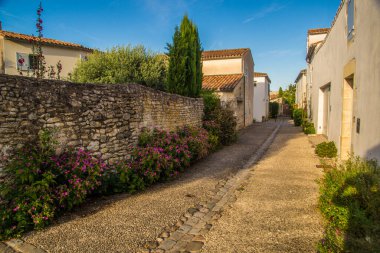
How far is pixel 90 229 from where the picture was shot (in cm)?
373

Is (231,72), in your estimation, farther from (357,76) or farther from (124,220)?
(124,220)

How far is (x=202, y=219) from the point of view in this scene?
13.7 ft

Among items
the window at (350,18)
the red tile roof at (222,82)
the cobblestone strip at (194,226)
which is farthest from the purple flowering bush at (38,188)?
the red tile roof at (222,82)

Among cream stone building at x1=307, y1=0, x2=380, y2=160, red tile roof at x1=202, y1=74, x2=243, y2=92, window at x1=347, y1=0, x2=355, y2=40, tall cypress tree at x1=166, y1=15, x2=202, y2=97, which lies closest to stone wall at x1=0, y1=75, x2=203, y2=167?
tall cypress tree at x1=166, y1=15, x2=202, y2=97

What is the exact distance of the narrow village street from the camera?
3316 millimetres

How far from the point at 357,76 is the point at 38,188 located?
22.7ft

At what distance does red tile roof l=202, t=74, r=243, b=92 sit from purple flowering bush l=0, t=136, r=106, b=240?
42.0ft

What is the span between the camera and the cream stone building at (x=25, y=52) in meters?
16.6

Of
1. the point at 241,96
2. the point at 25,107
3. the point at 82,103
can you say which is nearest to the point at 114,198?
the point at 82,103

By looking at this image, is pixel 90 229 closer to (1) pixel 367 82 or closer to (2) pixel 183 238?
(2) pixel 183 238

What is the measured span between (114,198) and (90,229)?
1362 millimetres

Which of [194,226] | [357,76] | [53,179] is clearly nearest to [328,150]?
[357,76]

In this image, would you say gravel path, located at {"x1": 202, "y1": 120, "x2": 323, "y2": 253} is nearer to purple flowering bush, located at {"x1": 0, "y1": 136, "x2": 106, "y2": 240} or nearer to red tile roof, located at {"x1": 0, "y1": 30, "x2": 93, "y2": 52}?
purple flowering bush, located at {"x1": 0, "y1": 136, "x2": 106, "y2": 240}

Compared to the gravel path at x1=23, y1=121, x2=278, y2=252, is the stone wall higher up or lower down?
higher up
